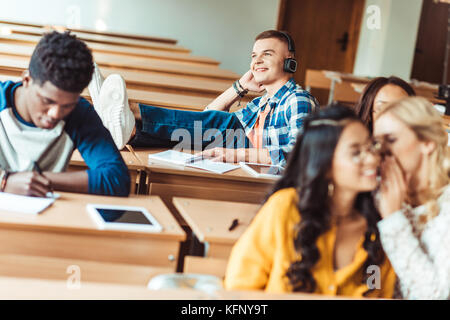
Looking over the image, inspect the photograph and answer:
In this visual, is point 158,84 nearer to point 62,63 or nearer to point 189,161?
point 189,161

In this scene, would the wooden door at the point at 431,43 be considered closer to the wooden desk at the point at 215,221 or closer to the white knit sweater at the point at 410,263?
the wooden desk at the point at 215,221

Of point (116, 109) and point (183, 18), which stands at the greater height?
point (183, 18)

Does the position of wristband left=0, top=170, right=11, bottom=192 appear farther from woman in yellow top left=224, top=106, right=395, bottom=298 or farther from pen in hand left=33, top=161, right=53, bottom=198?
woman in yellow top left=224, top=106, right=395, bottom=298

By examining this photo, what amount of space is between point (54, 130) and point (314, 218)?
1.01m

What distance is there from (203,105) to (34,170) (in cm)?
178

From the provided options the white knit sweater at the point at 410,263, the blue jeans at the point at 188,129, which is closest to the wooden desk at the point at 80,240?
the white knit sweater at the point at 410,263

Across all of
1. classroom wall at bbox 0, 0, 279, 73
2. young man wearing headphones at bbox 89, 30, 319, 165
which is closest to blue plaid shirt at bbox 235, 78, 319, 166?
young man wearing headphones at bbox 89, 30, 319, 165

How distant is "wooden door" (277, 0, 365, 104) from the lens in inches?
381

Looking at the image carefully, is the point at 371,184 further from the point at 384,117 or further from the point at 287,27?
the point at 287,27

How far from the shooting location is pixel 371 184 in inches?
57.1

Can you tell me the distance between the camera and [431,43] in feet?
29.2

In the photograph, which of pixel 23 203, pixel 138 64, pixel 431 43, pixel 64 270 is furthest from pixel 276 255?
pixel 431 43

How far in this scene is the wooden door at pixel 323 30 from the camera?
969cm

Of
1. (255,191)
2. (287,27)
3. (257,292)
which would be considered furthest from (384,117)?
(287,27)
